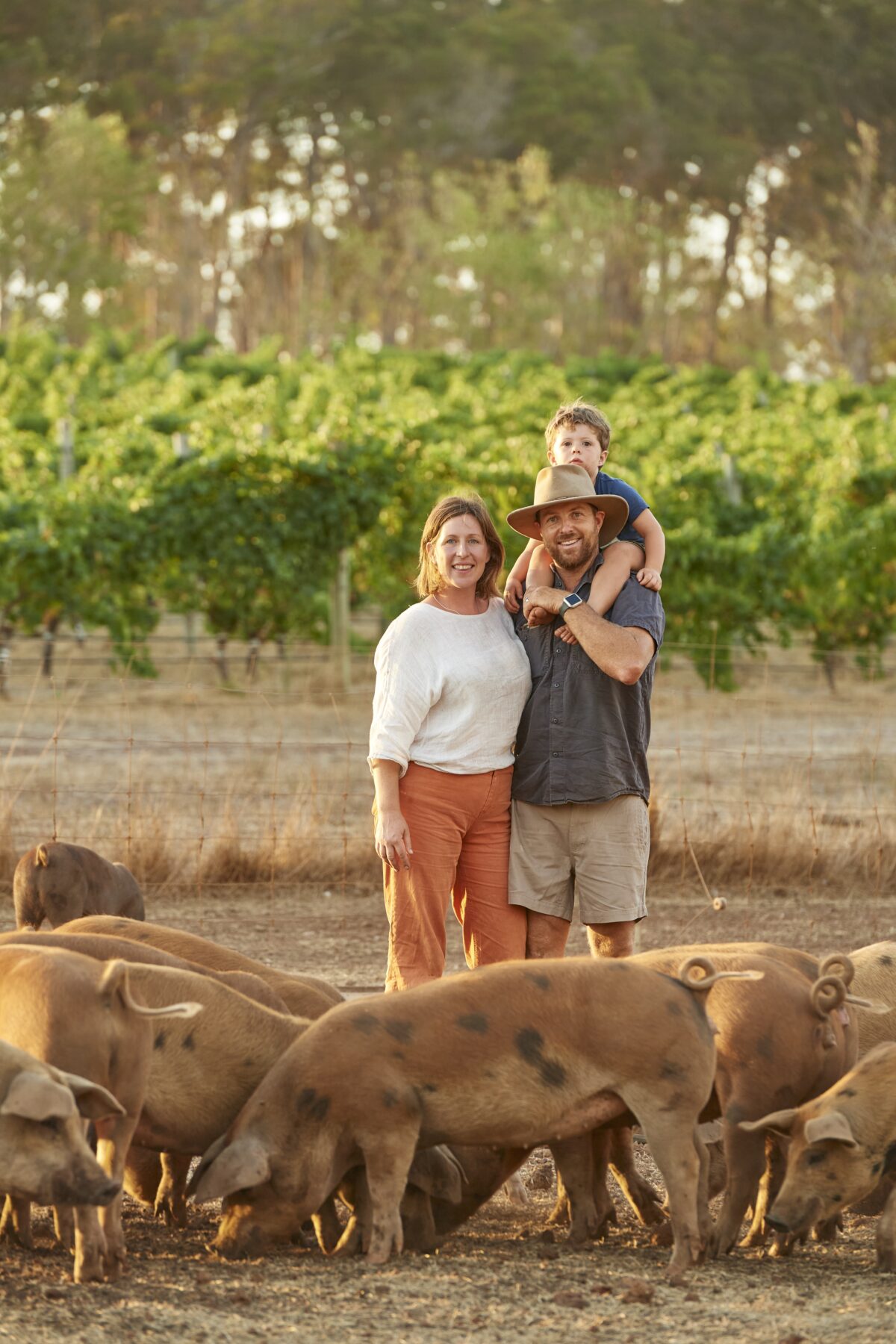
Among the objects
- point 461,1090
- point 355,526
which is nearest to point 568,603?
point 461,1090

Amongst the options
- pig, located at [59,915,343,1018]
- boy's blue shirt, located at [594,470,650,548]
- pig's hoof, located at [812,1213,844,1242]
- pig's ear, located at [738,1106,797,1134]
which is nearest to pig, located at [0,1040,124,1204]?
pig, located at [59,915,343,1018]

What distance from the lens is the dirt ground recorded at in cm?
377

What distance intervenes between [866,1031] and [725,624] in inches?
498

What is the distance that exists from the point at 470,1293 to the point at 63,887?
2598 mm

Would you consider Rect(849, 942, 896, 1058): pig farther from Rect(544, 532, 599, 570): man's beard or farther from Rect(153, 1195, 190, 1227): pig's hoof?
Rect(153, 1195, 190, 1227): pig's hoof

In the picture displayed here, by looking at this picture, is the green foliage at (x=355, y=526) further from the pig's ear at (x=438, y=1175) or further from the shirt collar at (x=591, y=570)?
the pig's ear at (x=438, y=1175)

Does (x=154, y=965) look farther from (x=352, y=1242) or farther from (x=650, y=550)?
(x=650, y=550)

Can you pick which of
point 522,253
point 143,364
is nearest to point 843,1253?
point 143,364

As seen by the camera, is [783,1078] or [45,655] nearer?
[783,1078]

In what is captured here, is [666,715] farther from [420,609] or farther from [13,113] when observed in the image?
[13,113]

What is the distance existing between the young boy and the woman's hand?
74 cm

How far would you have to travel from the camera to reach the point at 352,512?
17656 millimetres

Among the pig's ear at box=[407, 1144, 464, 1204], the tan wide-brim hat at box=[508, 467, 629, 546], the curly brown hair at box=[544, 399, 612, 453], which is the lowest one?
the pig's ear at box=[407, 1144, 464, 1204]

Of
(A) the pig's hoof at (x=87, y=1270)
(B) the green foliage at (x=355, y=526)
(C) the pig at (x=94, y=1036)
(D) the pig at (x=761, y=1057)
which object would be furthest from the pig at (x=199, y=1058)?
(B) the green foliage at (x=355, y=526)
